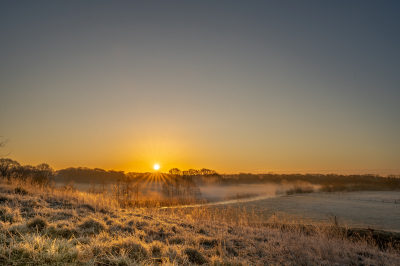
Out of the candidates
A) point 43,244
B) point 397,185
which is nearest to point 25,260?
point 43,244

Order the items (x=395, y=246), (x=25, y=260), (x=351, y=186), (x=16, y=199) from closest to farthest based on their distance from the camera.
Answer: (x=25, y=260) → (x=16, y=199) → (x=395, y=246) → (x=351, y=186)

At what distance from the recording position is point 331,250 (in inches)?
358

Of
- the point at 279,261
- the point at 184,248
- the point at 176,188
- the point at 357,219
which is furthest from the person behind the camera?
the point at 176,188

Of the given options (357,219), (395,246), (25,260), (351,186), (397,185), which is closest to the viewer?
(25,260)

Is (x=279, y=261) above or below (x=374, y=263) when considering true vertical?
above

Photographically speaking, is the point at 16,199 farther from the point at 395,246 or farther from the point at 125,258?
the point at 395,246

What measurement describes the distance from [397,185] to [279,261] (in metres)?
197

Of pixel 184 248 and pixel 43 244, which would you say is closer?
pixel 43 244

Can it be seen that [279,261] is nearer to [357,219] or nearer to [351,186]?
[357,219]

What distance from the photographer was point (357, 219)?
49.2 m

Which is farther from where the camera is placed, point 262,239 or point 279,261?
point 262,239

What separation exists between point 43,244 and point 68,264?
0.92 metres

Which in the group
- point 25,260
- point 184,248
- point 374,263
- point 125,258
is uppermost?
point 25,260

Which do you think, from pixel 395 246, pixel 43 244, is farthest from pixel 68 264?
pixel 395 246
